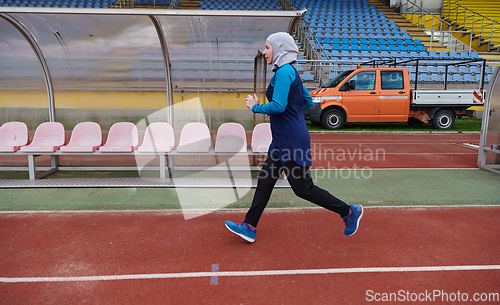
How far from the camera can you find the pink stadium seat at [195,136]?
6.15 m

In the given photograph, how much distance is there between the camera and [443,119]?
13586 mm

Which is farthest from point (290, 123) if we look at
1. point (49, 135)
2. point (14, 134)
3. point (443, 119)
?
point (443, 119)

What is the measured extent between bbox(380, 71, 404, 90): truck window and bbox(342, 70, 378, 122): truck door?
355mm

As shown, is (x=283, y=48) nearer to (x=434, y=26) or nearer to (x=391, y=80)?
(x=391, y=80)

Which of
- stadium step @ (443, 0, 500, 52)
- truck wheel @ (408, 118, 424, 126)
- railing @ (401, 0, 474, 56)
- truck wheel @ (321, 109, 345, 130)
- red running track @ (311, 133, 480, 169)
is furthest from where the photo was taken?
stadium step @ (443, 0, 500, 52)

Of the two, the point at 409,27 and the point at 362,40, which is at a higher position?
the point at 409,27

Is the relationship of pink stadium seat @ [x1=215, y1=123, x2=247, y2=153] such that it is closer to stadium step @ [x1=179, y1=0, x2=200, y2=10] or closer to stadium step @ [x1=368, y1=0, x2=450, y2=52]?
stadium step @ [x1=368, y1=0, x2=450, y2=52]

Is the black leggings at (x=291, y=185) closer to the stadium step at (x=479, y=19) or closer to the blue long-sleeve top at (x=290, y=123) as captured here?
the blue long-sleeve top at (x=290, y=123)

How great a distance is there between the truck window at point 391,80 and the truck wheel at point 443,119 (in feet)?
6.71

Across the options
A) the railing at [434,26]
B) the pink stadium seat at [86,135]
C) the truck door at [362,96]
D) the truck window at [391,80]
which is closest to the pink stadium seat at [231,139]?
the pink stadium seat at [86,135]

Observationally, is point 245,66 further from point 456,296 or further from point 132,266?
point 456,296

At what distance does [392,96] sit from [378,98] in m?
0.53

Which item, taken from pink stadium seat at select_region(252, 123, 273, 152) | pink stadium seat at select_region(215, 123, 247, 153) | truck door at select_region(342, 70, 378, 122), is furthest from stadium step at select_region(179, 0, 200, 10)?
pink stadium seat at select_region(252, 123, 273, 152)

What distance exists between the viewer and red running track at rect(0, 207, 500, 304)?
2.78 metres
